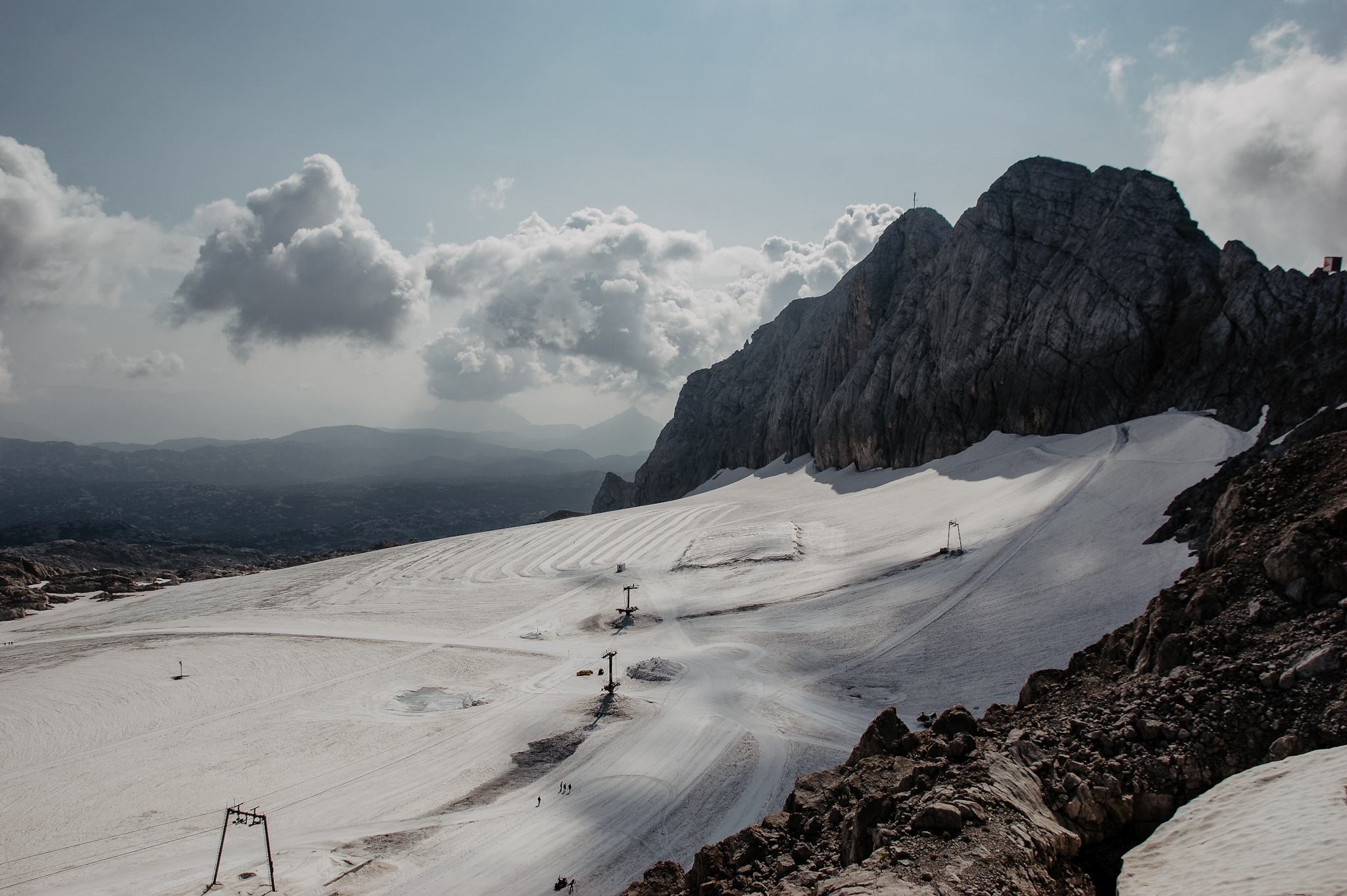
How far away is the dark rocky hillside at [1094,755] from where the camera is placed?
8.89 m

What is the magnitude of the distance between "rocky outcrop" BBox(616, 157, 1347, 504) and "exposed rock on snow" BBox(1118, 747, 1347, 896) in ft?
125

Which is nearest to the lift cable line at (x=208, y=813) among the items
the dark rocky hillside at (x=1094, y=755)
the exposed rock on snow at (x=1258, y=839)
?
the dark rocky hillside at (x=1094, y=755)

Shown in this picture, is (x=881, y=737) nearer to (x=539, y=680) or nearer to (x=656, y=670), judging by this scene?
(x=656, y=670)

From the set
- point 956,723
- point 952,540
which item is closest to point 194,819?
point 956,723

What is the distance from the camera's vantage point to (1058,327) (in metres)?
55.6

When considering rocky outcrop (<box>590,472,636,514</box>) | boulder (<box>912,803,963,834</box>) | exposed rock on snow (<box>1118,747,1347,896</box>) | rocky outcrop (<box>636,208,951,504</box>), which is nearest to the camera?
exposed rock on snow (<box>1118,747,1347,896</box>)

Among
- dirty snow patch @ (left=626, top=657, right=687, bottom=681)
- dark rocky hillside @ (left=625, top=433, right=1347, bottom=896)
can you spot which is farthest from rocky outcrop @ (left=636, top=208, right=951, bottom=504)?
dark rocky hillside @ (left=625, top=433, right=1347, bottom=896)

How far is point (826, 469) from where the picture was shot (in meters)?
83.4

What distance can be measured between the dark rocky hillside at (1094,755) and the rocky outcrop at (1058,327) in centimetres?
3424

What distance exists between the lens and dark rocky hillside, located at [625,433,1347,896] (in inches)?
350

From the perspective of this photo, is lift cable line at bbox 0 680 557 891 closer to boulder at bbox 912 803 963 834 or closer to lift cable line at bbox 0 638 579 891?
lift cable line at bbox 0 638 579 891

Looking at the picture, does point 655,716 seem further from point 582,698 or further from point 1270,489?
point 1270,489

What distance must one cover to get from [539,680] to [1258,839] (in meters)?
29.2

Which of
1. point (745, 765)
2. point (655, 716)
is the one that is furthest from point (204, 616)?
point (745, 765)
